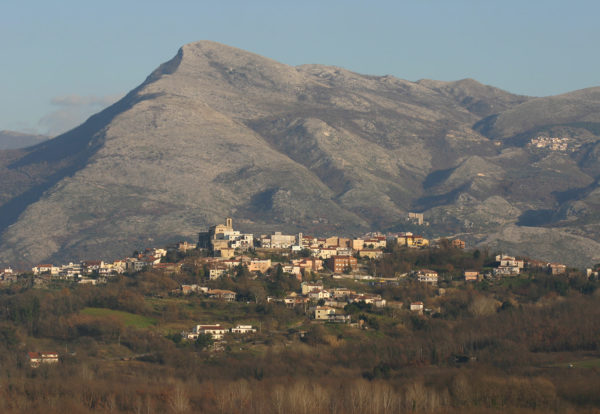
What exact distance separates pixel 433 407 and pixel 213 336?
3946 centimetres

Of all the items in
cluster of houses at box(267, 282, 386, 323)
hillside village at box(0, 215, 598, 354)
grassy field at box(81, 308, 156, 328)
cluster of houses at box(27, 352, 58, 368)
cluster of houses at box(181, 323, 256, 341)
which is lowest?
cluster of houses at box(27, 352, 58, 368)

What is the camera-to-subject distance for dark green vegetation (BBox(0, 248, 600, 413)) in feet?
311

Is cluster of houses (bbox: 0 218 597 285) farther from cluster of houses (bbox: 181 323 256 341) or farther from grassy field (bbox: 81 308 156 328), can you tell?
cluster of houses (bbox: 181 323 256 341)

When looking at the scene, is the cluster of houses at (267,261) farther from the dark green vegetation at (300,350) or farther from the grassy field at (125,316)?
the grassy field at (125,316)

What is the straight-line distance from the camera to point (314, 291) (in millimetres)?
150625

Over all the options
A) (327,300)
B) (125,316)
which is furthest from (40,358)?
(327,300)

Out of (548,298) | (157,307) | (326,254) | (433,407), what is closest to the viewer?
(433,407)

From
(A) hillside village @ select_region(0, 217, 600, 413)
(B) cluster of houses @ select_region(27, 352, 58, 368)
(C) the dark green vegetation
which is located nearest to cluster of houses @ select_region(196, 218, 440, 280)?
(A) hillside village @ select_region(0, 217, 600, 413)

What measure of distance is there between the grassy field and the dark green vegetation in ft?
0.77

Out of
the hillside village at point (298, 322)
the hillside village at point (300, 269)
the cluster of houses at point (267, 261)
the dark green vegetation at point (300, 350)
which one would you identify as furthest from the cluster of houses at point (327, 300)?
the cluster of houses at point (267, 261)

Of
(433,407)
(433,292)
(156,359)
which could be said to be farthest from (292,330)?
(433,407)

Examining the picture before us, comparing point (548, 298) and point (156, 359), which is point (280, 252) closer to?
point (548, 298)

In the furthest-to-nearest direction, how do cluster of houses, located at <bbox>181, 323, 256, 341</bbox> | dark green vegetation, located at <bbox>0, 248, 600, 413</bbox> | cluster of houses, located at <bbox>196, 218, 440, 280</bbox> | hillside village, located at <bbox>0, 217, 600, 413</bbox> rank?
cluster of houses, located at <bbox>196, 218, 440, 280</bbox>
cluster of houses, located at <bbox>181, 323, 256, 341</bbox>
hillside village, located at <bbox>0, 217, 600, 413</bbox>
dark green vegetation, located at <bbox>0, 248, 600, 413</bbox>

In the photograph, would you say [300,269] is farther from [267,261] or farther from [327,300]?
[327,300]
